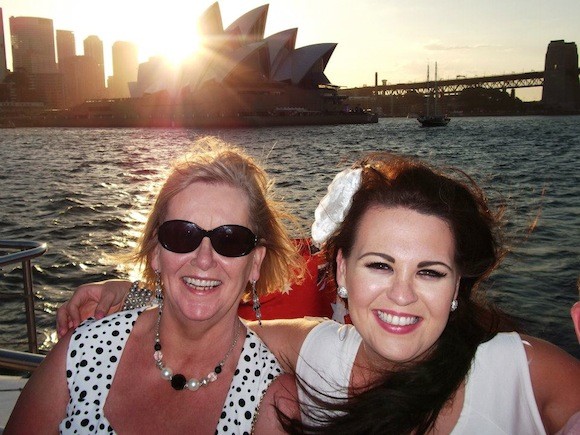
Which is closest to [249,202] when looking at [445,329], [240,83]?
[445,329]

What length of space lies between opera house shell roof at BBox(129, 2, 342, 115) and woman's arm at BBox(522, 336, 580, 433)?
50585 mm

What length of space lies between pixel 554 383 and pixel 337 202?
2.52ft

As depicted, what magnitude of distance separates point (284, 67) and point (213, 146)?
56.2 meters

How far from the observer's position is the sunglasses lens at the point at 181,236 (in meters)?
1.66

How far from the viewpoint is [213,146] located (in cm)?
195

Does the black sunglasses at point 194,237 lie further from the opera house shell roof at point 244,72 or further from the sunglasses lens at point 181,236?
the opera house shell roof at point 244,72

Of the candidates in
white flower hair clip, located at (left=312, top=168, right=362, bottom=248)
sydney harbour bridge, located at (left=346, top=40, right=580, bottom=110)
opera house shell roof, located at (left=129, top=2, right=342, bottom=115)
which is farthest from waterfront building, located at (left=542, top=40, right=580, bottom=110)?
white flower hair clip, located at (left=312, top=168, right=362, bottom=248)

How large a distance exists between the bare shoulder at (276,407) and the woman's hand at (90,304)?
25.1 inches

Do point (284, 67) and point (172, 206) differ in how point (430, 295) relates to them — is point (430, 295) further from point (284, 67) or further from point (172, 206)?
point (284, 67)

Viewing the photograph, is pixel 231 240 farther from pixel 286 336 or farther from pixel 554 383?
pixel 554 383

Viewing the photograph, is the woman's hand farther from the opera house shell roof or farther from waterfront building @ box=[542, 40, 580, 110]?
waterfront building @ box=[542, 40, 580, 110]

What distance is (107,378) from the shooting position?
1628 mm

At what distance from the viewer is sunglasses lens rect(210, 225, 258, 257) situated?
5.45 ft

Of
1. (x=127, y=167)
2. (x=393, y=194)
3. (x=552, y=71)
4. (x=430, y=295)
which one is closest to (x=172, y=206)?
(x=393, y=194)
